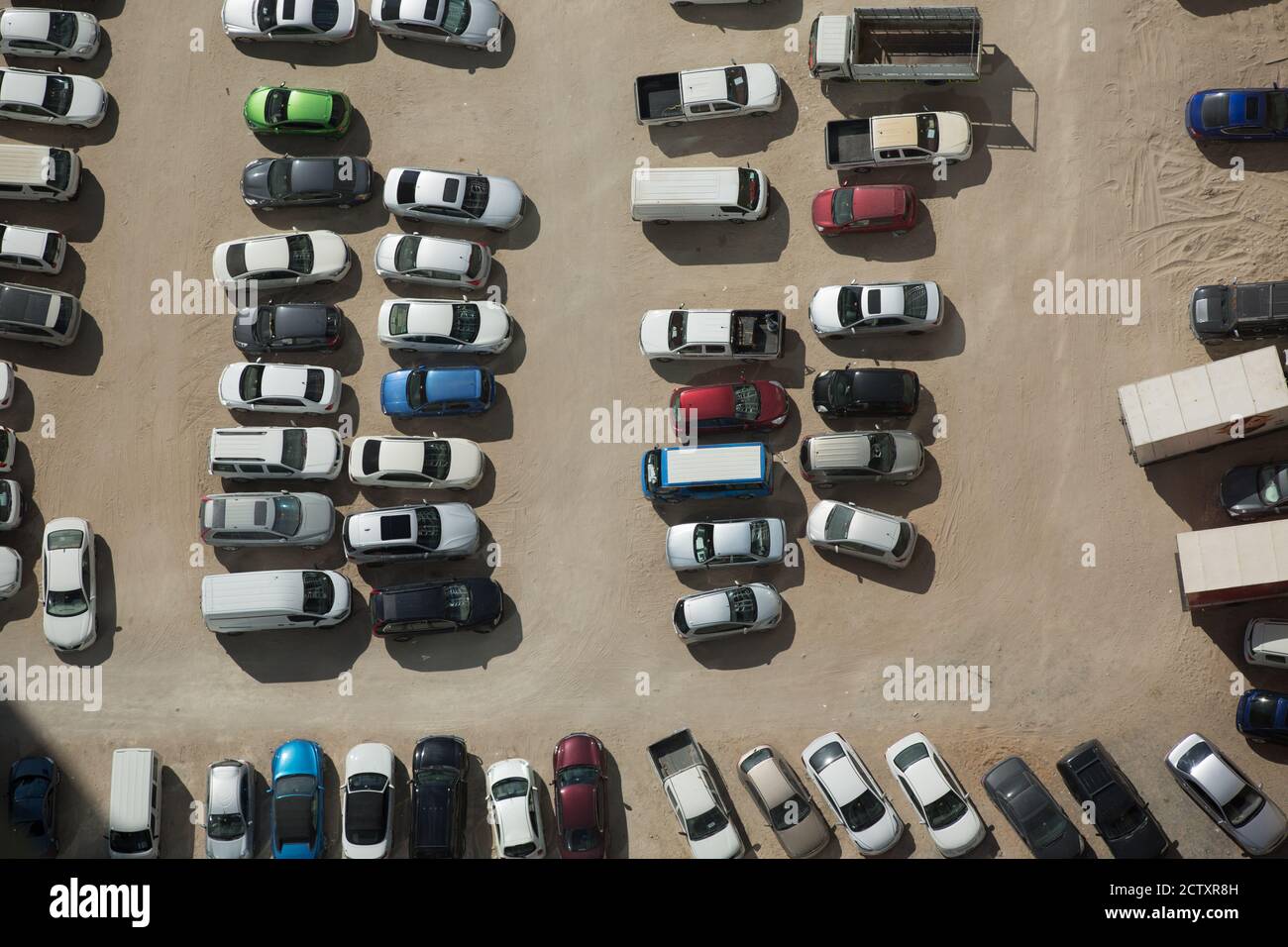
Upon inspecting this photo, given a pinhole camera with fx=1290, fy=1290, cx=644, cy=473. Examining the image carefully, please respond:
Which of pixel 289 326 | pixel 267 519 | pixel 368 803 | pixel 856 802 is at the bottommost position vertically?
pixel 856 802

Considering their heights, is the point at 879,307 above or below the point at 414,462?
above

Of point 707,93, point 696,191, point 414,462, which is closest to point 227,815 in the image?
point 414,462

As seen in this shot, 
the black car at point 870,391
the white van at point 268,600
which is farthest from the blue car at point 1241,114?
the white van at point 268,600

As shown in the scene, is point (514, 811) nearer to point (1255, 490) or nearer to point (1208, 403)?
point (1208, 403)

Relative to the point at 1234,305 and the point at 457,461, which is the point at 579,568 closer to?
the point at 457,461

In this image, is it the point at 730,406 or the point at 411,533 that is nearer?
the point at 411,533

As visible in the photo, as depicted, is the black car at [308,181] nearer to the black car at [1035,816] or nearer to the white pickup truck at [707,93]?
the white pickup truck at [707,93]

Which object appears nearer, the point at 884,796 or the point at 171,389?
the point at 884,796

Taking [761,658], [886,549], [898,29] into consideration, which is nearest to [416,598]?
[761,658]
